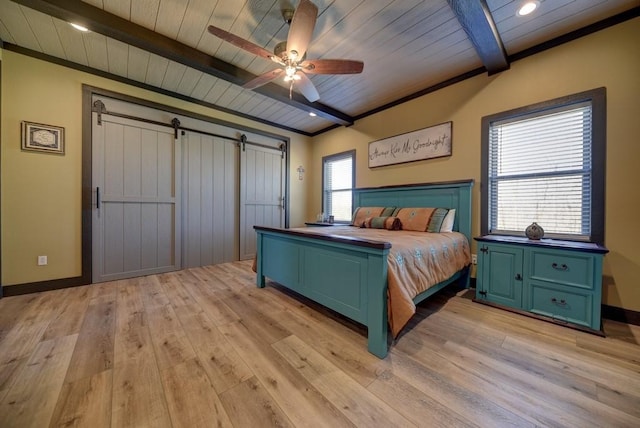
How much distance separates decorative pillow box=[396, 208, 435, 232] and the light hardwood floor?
3.36ft

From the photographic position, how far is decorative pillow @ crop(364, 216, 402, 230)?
3.08 meters

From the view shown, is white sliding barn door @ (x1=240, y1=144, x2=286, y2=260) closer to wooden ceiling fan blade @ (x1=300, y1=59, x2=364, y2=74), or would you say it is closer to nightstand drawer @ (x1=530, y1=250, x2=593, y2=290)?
wooden ceiling fan blade @ (x1=300, y1=59, x2=364, y2=74)

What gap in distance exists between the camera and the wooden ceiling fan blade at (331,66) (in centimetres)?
209

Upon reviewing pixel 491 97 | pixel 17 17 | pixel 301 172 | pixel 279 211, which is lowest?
pixel 279 211

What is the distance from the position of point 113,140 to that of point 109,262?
64.2 inches

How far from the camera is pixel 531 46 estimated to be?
96.9 inches

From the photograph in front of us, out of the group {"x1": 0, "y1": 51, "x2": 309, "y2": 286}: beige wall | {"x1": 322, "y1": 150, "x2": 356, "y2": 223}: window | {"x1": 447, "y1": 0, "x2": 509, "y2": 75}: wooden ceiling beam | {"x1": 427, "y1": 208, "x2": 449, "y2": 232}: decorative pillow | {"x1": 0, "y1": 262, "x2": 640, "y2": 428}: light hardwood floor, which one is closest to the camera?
{"x1": 0, "y1": 262, "x2": 640, "y2": 428}: light hardwood floor

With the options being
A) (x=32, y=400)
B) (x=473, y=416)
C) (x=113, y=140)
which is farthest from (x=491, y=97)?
(x=113, y=140)

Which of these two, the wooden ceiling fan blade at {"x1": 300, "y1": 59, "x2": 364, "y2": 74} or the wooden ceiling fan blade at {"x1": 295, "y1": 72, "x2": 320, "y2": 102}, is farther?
the wooden ceiling fan blade at {"x1": 295, "y1": 72, "x2": 320, "y2": 102}

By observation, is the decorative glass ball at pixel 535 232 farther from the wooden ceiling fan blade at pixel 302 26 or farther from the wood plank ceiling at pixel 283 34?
the wooden ceiling fan blade at pixel 302 26

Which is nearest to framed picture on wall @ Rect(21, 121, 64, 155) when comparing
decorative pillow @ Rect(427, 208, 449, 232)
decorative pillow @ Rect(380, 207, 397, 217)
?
decorative pillow @ Rect(380, 207, 397, 217)

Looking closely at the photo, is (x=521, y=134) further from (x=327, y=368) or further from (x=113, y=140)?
(x=113, y=140)

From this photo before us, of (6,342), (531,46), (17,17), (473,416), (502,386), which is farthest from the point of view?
(531,46)

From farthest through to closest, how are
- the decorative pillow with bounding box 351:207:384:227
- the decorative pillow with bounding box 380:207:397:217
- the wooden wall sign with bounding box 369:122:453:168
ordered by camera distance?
the decorative pillow with bounding box 351:207:384:227 < the decorative pillow with bounding box 380:207:397:217 < the wooden wall sign with bounding box 369:122:453:168
